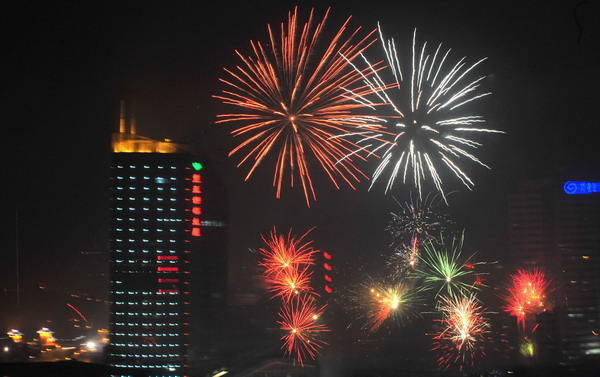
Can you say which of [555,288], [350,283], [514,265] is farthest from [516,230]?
[350,283]

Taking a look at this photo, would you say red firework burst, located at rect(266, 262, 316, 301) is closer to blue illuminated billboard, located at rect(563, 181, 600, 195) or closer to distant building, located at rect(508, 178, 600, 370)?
distant building, located at rect(508, 178, 600, 370)

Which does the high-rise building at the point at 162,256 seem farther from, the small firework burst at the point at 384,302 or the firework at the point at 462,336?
the firework at the point at 462,336

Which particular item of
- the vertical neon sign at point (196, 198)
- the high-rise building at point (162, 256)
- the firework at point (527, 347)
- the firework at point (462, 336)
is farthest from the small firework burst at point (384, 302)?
the vertical neon sign at point (196, 198)

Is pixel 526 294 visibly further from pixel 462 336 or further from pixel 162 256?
pixel 162 256

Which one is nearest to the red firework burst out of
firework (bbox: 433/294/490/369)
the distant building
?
firework (bbox: 433/294/490/369)

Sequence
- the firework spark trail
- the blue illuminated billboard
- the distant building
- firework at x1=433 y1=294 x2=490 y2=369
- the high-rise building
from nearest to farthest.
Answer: the distant building < the blue illuminated billboard < firework at x1=433 y1=294 x2=490 y2=369 < the firework spark trail < the high-rise building

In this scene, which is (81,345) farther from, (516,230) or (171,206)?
(516,230)
